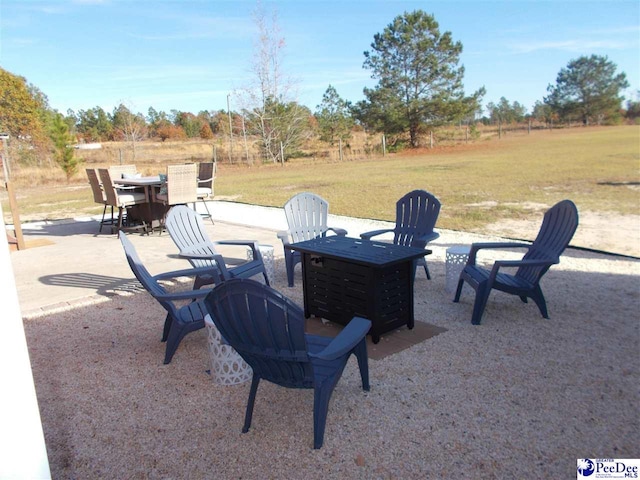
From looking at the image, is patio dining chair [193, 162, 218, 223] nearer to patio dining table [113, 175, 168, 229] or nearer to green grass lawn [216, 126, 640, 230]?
patio dining table [113, 175, 168, 229]

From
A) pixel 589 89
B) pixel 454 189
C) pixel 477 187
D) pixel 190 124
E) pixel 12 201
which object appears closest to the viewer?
pixel 12 201

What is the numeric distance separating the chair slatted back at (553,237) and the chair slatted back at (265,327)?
2330mm

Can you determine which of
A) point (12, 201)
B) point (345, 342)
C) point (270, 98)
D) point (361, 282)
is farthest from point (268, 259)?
point (270, 98)

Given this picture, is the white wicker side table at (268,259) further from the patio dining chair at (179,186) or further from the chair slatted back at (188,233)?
the patio dining chair at (179,186)

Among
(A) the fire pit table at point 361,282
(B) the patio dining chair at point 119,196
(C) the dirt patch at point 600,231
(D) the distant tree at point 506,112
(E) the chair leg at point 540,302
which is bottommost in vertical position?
(C) the dirt patch at point 600,231

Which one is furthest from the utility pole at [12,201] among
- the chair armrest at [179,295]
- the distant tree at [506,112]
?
the distant tree at [506,112]

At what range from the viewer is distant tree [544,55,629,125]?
45312mm

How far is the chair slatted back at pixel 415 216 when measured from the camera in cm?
474

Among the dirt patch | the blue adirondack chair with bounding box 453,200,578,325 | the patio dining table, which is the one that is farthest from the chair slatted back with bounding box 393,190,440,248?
the patio dining table

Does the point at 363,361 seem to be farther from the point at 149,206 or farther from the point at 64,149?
the point at 64,149

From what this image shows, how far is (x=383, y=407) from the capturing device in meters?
2.64

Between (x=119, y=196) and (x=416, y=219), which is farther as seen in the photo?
(x=119, y=196)

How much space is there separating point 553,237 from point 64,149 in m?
18.3

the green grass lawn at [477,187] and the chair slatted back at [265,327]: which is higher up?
the chair slatted back at [265,327]
